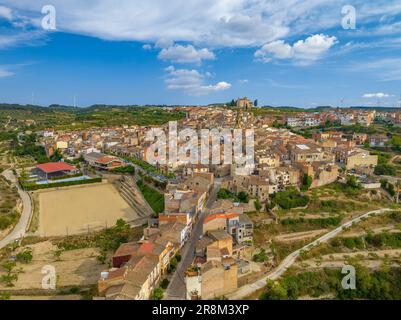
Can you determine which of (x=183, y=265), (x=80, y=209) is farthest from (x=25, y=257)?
(x=183, y=265)

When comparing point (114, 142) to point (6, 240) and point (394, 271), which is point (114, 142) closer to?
point (6, 240)

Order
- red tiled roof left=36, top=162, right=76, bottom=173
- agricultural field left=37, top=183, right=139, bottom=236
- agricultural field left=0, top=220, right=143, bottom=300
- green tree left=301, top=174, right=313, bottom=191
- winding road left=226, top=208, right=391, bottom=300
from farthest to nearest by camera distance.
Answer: red tiled roof left=36, top=162, right=76, bottom=173
green tree left=301, top=174, right=313, bottom=191
agricultural field left=37, top=183, right=139, bottom=236
agricultural field left=0, top=220, right=143, bottom=300
winding road left=226, top=208, right=391, bottom=300

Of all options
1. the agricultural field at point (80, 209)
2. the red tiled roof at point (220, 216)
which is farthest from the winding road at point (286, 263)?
the agricultural field at point (80, 209)

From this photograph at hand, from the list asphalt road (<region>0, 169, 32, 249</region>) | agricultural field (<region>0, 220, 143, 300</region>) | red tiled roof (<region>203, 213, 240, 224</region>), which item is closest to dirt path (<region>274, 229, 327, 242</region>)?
red tiled roof (<region>203, 213, 240, 224</region>)

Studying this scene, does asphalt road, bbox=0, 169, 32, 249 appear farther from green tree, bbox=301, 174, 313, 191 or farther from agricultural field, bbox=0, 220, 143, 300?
green tree, bbox=301, 174, 313, 191

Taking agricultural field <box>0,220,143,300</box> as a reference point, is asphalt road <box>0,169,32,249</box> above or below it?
above

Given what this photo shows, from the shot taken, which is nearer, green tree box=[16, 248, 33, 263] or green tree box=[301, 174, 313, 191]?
green tree box=[16, 248, 33, 263]

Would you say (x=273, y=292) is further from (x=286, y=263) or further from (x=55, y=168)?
(x=55, y=168)
